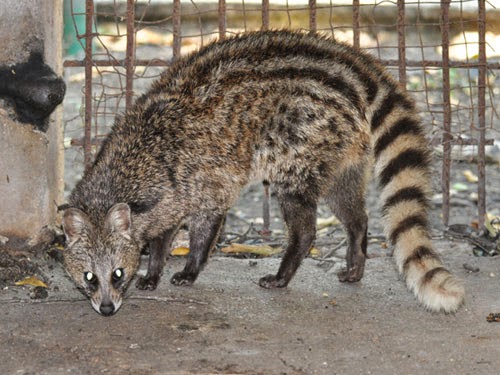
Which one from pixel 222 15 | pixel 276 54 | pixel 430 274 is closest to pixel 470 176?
pixel 222 15

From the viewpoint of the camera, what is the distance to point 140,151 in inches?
215

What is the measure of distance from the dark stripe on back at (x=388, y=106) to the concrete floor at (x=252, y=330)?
3.34 ft

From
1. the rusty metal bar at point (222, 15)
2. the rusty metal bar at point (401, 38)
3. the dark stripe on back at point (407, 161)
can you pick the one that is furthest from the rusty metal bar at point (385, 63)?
the dark stripe on back at point (407, 161)

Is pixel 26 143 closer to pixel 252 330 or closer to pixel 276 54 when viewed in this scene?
pixel 276 54

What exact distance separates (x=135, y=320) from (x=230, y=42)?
5.80 ft

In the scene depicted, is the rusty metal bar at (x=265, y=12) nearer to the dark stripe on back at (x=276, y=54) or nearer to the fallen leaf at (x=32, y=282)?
the dark stripe on back at (x=276, y=54)

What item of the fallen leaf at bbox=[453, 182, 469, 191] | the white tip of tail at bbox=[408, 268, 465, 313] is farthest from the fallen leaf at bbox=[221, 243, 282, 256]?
the fallen leaf at bbox=[453, 182, 469, 191]

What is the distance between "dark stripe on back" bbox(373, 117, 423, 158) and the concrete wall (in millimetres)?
2117

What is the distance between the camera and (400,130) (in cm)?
538

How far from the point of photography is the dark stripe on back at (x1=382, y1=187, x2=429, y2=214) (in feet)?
17.0

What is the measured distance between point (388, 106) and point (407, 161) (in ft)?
1.20

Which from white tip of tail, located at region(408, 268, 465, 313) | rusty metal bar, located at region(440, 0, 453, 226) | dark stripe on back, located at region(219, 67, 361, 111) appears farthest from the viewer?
rusty metal bar, located at region(440, 0, 453, 226)

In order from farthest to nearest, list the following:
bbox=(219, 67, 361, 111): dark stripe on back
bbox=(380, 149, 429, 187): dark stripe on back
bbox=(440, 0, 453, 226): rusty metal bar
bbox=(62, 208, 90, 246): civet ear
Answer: bbox=(440, 0, 453, 226): rusty metal bar < bbox=(219, 67, 361, 111): dark stripe on back < bbox=(380, 149, 429, 187): dark stripe on back < bbox=(62, 208, 90, 246): civet ear

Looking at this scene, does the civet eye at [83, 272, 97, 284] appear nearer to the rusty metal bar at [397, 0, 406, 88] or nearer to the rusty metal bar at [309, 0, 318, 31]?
the rusty metal bar at [309, 0, 318, 31]
